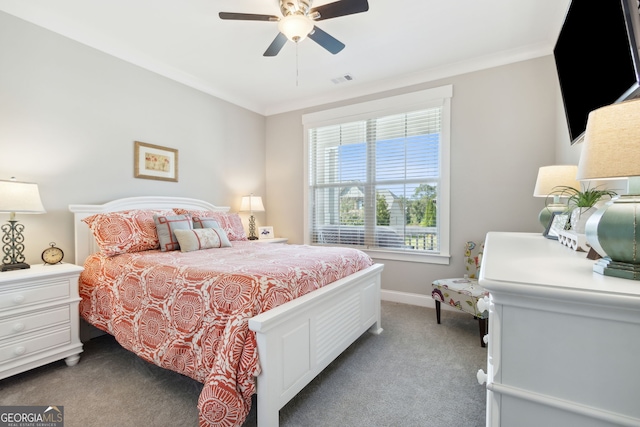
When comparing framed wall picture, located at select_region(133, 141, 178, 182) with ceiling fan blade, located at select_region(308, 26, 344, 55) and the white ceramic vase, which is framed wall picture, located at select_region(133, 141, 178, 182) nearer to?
ceiling fan blade, located at select_region(308, 26, 344, 55)

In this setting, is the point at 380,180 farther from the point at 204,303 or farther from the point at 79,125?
the point at 79,125

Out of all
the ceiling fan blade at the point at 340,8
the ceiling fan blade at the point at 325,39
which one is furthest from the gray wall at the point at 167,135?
the ceiling fan blade at the point at 340,8

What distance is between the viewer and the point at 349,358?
2.30 m

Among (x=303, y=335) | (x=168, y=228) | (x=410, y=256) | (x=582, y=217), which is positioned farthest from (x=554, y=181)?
(x=168, y=228)

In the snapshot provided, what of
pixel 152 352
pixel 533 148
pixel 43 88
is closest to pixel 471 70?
pixel 533 148

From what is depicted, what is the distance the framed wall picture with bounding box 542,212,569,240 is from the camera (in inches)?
67.0

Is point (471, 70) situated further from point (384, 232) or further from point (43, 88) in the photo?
point (43, 88)

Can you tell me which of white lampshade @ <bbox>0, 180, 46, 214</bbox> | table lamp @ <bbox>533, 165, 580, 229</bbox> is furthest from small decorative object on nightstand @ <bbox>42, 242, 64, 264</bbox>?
table lamp @ <bbox>533, 165, 580, 229</bbox>

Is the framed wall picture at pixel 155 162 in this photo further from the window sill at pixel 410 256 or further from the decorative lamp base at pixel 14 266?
the window sill at pixel 410 256

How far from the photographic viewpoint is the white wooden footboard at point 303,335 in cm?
146

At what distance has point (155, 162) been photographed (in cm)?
321

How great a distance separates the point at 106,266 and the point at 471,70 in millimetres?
3886

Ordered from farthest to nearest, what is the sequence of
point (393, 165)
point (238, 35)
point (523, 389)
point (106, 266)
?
1. point (393, 165)
2. point (238, 35)
3. point (106, 266)
4. point (523, 389)

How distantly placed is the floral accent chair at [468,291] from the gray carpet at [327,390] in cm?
28
